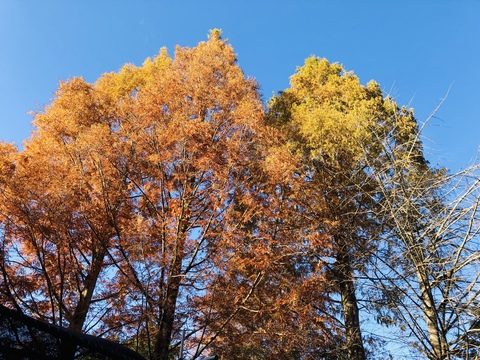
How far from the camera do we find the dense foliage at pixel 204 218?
6.48 metres

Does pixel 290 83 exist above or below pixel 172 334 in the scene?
above

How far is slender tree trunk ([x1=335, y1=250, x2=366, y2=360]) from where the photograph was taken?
7.16 metres

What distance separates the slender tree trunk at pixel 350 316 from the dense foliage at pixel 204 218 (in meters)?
0.03

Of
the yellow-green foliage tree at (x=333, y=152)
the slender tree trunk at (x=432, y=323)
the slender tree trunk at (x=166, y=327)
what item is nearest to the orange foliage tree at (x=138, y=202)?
the slender tree trunk at (x=166, y=327)

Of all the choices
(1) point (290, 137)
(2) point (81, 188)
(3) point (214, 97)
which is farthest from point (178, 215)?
(1) point (290, 137)

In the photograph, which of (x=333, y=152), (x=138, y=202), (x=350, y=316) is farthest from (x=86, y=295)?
(x=333, y=152)

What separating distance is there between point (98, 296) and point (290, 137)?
5.90 m

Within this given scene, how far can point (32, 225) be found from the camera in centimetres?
670

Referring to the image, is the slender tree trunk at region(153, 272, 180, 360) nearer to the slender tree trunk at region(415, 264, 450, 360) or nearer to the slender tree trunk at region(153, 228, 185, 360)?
the slender tree trunk at region(153, 228, 185, 360)

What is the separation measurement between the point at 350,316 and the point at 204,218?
3.64 metres

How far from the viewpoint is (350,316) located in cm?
790

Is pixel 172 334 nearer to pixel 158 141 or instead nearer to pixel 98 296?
pixel 98 296

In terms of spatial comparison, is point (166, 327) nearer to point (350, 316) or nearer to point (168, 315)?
point (168, 315)

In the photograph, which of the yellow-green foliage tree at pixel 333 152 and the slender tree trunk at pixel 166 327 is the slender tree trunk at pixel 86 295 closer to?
the slender tree trunk at pixel 166 327
